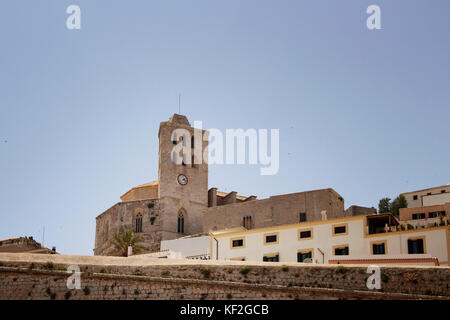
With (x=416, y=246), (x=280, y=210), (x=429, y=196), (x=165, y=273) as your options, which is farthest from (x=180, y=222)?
(x=165, y=273)

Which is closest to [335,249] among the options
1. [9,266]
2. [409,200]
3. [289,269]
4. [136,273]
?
[289,269]

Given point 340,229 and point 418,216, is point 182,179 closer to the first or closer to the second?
point 418,216

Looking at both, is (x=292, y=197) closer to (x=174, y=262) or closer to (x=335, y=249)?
(x=335, y=249)

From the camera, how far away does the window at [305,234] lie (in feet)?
131

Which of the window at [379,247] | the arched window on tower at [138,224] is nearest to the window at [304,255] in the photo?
the window at [379,247]

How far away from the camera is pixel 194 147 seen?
66625 mm

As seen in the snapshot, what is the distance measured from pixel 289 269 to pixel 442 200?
2993 centimetres

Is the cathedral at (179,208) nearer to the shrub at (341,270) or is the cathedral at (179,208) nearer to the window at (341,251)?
the window at (341,251)

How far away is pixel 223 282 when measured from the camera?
28.7m

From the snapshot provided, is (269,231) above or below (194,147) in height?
below

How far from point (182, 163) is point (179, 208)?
14.6 feet

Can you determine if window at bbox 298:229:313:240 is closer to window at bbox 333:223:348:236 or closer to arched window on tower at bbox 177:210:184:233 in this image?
window at bbox 333:223:348:236

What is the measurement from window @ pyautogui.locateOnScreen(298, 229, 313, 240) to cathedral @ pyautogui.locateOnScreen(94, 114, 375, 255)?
1271 cm

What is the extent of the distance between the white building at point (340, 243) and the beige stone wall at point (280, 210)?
1043 centimetres
